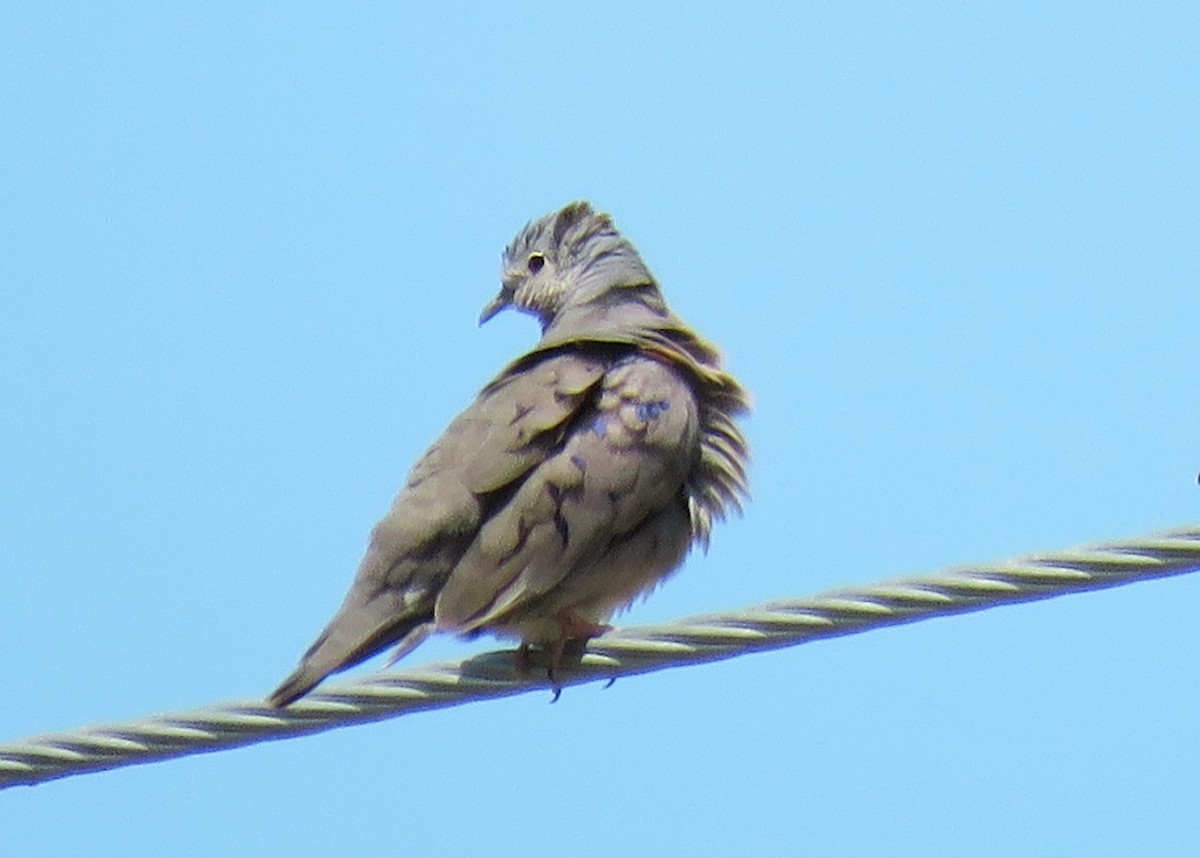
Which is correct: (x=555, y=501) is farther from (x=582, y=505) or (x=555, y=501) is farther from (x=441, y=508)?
(x=441, y=508)

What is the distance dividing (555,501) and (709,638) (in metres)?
1.19

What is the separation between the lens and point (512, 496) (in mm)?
6070

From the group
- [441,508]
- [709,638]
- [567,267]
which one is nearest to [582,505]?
[441,508]

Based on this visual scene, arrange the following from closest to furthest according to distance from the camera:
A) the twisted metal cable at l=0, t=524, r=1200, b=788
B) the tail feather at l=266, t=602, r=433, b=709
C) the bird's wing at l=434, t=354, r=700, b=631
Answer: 1. the twisted metal cable at l=0, t=524, r=1200, b=788
2. the tail feather at l=266, t=602, r=433, b=709
3. the bird's wing at l=434, t=354, r=700, b=631

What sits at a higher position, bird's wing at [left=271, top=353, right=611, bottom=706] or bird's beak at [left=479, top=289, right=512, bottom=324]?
bird's beak at [left=479, top=289, right=512, bottom=324]

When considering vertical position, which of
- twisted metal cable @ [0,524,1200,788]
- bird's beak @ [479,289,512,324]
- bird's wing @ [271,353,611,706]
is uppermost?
bird's beak @ [479,289,512,324]

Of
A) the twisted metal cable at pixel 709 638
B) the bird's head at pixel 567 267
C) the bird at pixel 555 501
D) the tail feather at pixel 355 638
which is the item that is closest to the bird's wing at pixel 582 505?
the bird at pixel 555 501

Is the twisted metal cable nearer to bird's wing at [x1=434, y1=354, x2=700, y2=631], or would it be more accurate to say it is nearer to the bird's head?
bird's wing at [x1=434, y1=354, x2=700, y2=631]

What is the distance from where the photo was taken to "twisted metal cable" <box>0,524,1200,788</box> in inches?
183

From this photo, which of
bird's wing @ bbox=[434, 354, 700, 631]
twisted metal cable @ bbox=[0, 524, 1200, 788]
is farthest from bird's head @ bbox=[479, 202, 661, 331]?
twisted metal cable @ bbox=[0, 524, 1200, 788]

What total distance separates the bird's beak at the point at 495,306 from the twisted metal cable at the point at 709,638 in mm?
3285

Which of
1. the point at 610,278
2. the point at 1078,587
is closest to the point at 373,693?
the point at 1078,587

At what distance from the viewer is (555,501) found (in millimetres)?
6035

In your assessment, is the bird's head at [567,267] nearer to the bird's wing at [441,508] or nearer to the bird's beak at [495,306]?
the bird's beak at [495,306]
